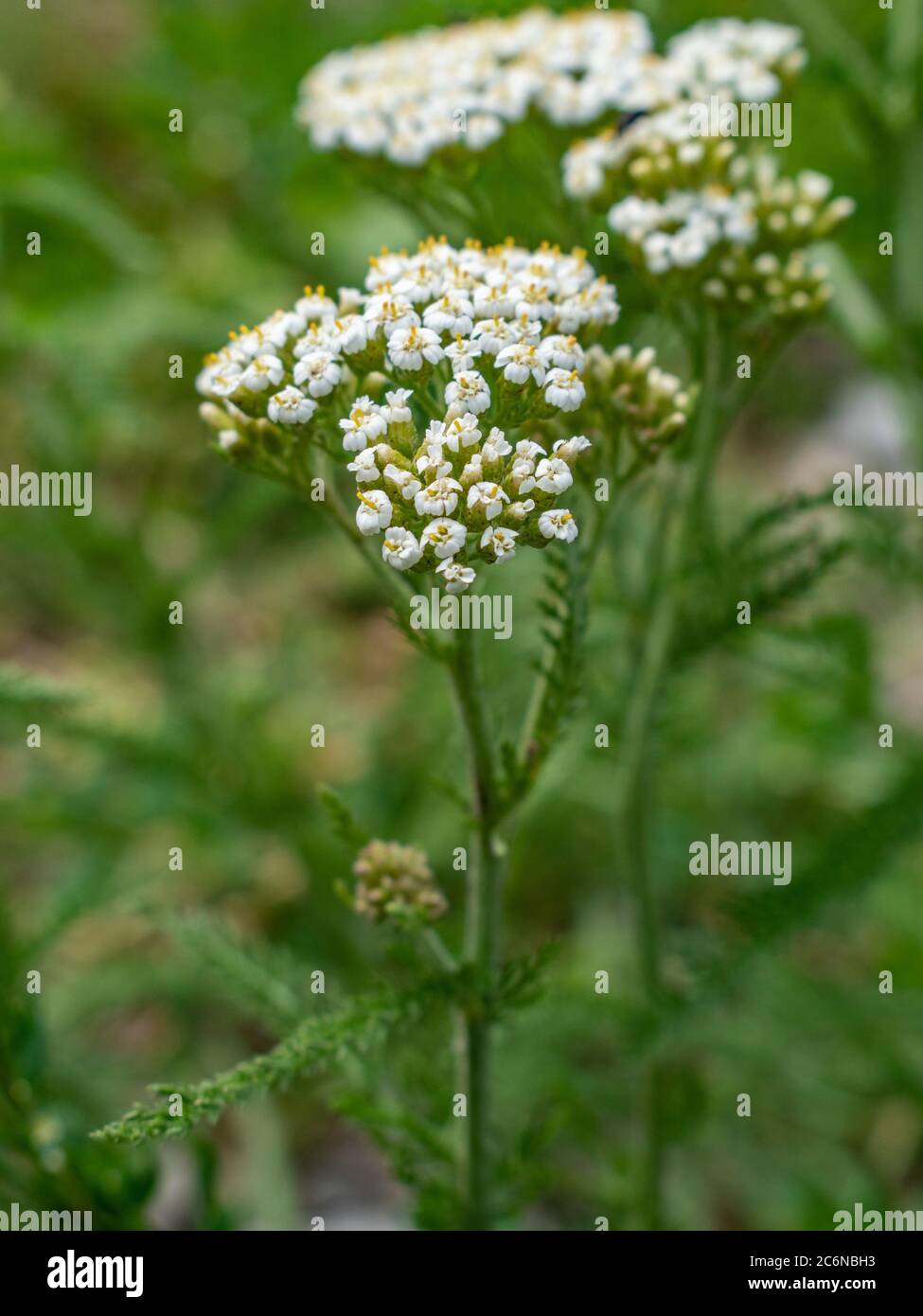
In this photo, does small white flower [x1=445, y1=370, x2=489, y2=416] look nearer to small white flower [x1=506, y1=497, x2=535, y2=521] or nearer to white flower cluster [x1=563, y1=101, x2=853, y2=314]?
small white flower [x1=506, y1=497, x2=535, y2=521]

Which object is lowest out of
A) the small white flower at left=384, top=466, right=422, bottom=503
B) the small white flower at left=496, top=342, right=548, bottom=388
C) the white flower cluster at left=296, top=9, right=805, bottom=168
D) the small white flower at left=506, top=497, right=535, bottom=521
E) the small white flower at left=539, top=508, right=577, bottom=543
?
the small white flower at left=539, top=508, right=577, bottom=543

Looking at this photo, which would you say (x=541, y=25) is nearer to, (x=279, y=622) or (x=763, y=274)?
(x=763, y=274)

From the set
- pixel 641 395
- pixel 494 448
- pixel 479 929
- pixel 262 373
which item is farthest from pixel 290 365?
pixel 479 929

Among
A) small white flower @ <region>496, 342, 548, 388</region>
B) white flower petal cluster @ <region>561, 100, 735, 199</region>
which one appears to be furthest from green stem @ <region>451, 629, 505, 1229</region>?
white flower petal cluster @ <region>561, 100, 735, 199</region>

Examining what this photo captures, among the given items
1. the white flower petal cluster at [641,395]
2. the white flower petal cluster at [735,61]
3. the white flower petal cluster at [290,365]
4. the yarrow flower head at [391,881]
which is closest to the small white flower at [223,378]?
the white flower petal cluster at [290,365]

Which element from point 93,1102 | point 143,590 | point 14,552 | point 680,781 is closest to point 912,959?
point 680,781

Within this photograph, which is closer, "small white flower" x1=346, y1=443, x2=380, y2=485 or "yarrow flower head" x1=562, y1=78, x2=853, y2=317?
"small white flower" x1=346, y1=443, x2=380, y2=485

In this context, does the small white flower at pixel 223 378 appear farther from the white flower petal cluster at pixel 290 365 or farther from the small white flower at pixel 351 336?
the small white flower at pixel 351 336
